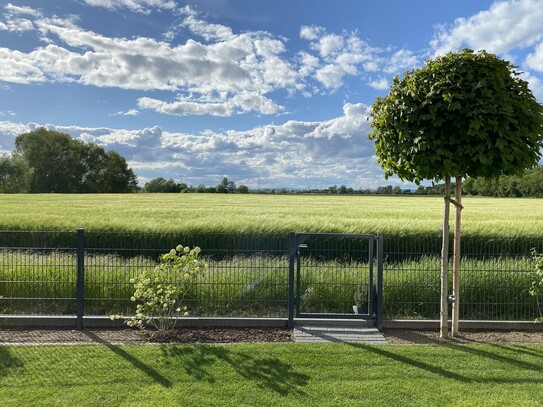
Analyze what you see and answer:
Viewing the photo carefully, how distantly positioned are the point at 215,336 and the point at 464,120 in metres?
3.97

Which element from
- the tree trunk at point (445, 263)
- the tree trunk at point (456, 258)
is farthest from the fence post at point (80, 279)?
the tree trunk at point (456, 258)

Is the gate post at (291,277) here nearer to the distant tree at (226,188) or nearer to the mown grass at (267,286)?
the mown grass at (267,286)

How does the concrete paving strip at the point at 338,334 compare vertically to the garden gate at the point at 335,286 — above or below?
below

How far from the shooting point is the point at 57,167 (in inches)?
2773

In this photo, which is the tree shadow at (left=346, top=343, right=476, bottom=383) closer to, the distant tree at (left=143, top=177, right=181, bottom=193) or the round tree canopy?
the round tree canopy

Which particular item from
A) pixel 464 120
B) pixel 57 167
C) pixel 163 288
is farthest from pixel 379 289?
pixel 57 167

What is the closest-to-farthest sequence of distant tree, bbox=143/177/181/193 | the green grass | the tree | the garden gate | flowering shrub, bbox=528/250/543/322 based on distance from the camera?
the green grass, the tree, flowering shrub, bbox=528/250/543/322, the garden gate, distant tree, bbox=143/177/181/193

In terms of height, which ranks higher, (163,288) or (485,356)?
(163,288)

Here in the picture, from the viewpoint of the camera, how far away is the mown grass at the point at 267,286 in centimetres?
636

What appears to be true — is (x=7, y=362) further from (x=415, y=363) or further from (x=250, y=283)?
(x=415, y=363)

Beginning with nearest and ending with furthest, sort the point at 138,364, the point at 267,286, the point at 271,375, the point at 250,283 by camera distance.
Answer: the point at 271,375
the point at 138,364
the point at 250,283
the point at 267,286

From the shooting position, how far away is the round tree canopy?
4.75 m

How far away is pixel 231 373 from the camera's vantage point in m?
4.17

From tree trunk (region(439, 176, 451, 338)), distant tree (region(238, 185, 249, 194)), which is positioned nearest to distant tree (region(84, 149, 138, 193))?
distant tree (region(238, 185, 249, 194))
